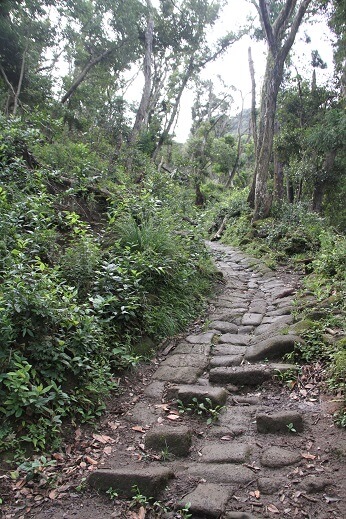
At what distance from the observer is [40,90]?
14781 mm

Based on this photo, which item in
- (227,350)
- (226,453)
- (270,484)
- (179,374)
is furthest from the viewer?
(227,350)

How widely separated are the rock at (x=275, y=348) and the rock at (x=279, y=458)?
1505 mm

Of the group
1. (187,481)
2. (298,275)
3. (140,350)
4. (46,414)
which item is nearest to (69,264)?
(140,350)

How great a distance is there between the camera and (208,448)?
2922mm

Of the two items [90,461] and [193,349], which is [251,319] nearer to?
[193,349]

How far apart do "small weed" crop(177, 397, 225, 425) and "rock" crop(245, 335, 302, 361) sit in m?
0.95

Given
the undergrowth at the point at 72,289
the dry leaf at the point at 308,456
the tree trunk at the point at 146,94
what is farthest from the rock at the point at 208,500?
the tree trunk at the point at 146,94

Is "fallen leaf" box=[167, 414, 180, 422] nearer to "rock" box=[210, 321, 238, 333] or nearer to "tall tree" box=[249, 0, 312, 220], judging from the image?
"rock" box=[210, 321, 238, 333]

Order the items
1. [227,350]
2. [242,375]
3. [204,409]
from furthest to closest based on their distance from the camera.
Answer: [227,350], [242,375], [204,409]

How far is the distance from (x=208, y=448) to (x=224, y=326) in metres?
2.60

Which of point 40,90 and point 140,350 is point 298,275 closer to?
point 140,350

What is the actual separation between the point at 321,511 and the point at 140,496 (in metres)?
1.05

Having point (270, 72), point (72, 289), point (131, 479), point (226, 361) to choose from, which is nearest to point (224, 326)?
point (226, 361)

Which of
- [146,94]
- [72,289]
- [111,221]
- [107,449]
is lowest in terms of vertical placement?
[107,449]
